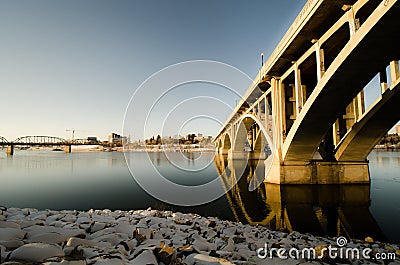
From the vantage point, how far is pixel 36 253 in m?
2.51

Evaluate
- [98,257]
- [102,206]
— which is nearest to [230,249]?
[98,257]

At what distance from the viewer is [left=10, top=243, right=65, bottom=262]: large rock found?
7.98 ft

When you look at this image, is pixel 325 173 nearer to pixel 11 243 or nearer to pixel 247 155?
pixel 11 243

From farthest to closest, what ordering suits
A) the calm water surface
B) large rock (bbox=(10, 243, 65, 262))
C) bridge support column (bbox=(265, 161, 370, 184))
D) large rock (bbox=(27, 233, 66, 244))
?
bridge support column (bbox=(265, 161, 370, 184))
the calm water surface
large rock (bbox=(27, 233, 66, 244))
large rock (bbox=(10, 243, 65, 262))

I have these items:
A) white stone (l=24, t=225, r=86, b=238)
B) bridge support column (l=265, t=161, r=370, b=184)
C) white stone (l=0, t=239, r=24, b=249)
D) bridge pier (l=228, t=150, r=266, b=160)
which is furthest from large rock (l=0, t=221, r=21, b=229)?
bridge pier (l=228, t=150, r=266, b=160)

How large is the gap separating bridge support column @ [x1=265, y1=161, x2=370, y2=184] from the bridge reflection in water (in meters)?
0.50

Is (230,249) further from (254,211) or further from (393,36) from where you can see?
(393,36)

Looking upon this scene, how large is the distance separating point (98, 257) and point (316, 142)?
667 inches

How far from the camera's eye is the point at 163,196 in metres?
15.9

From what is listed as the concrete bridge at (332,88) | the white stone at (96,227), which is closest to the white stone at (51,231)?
the white stone at (96,227)

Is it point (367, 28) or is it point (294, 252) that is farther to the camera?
point (367, 28)

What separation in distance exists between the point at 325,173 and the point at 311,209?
6.57 m

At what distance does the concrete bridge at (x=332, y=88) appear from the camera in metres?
10.0

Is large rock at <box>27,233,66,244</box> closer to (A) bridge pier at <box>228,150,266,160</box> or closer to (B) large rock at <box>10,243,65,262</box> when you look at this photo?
(B) large rock at <box>10,243,65,262</box>
